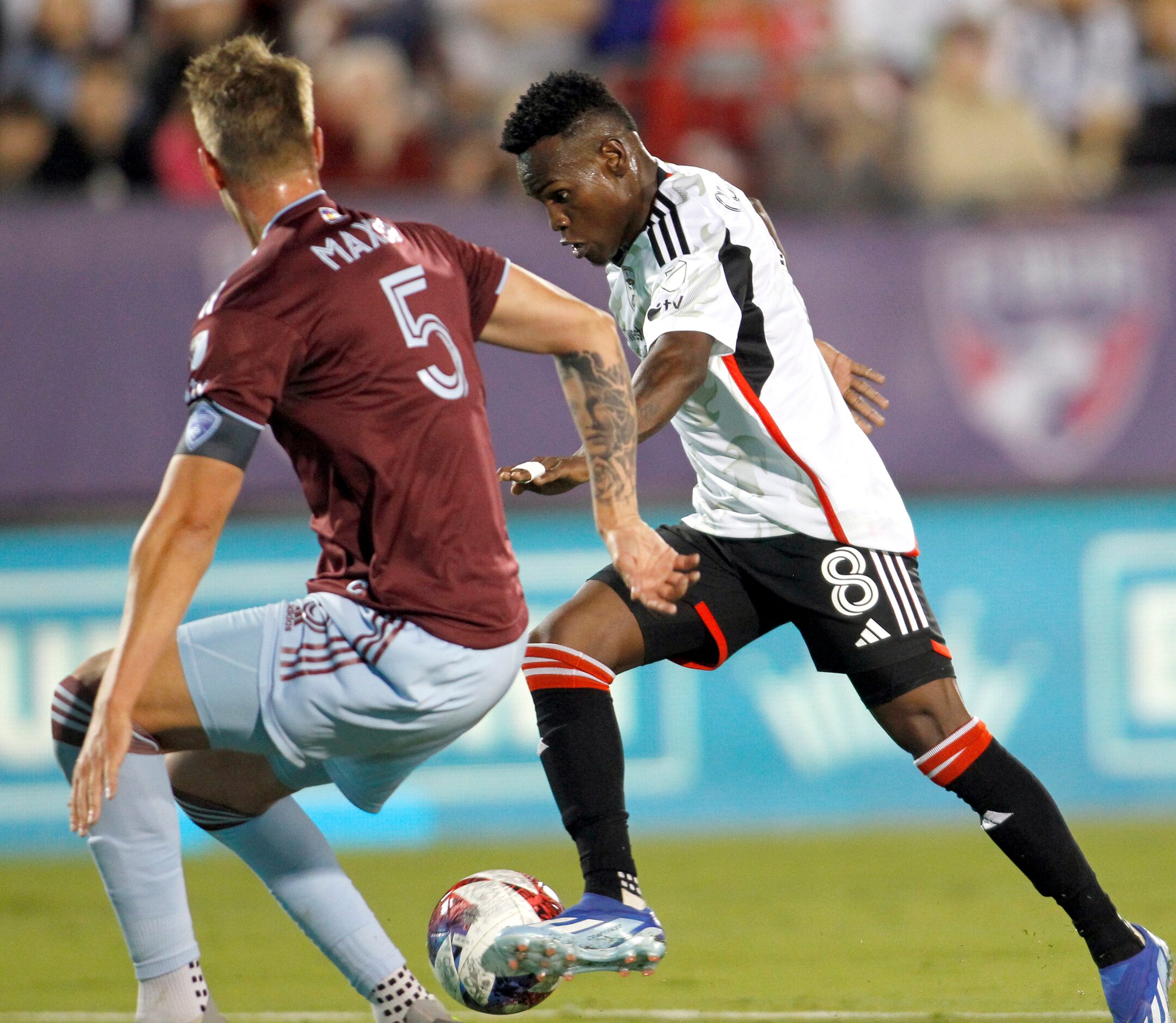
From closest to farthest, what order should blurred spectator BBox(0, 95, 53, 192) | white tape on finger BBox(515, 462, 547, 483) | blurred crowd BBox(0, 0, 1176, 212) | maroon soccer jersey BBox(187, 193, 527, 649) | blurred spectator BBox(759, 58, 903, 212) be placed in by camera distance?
1. maroon soccer jersey BBox(187, 193, 527, 649)
2. white tape on finger BBox(515, 462, 547, 483)
3. blurred spectator BBox(0, 95, 53, 192)
4. blurred crowd BBox(0, 0, 1176, 212)
5. blurred spectator BBox(759, 58, 903, 212)

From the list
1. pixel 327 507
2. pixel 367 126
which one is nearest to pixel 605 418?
pixel 327 507

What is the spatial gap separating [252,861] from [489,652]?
0.88 meters

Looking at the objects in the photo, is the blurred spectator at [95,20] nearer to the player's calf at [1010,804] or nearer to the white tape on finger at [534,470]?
the white tape on finger at [534,470]

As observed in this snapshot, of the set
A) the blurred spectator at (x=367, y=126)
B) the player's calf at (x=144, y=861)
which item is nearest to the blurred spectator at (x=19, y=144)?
the blurred spectator at (x=367, y=126)

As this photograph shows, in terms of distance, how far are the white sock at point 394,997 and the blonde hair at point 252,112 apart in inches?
73.3

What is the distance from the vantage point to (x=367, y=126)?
9.16m

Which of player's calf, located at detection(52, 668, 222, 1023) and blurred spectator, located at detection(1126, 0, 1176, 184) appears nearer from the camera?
player's calf, located at detection(52, 668, 222, 1023)

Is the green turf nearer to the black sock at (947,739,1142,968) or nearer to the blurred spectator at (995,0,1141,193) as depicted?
the black sock at (947,739,1142,968)

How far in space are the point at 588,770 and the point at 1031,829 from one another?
3.69 feet

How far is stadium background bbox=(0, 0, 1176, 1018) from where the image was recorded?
866 cm

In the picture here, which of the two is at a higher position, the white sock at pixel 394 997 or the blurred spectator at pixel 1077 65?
the blurred spectator at pixel 1077 65

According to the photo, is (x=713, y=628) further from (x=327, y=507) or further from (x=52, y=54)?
(x=52, y=54)

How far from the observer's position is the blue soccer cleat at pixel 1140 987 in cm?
424

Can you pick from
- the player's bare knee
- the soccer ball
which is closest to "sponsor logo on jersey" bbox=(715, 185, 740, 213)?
the player's bare knee
